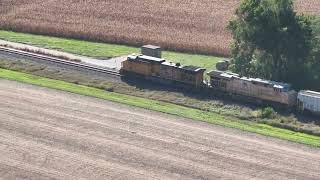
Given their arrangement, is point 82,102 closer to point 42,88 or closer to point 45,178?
point 42,88

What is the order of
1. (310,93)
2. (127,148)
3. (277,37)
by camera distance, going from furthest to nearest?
1. (277,37)
2. (310,93)
3. (127,148)

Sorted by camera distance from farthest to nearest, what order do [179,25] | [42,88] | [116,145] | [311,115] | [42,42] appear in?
[179,25] < [42,42] < [42,88] < [311,115] < [116,145]

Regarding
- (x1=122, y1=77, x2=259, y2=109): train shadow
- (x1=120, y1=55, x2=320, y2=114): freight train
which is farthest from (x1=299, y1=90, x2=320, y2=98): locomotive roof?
(x1=122, y1=77, x2=259, y2=109): train shadow

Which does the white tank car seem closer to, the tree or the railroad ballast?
the railroad ballast

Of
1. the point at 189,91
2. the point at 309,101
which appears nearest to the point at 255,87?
the point at 309,101

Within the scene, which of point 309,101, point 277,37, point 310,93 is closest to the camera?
point 309,101

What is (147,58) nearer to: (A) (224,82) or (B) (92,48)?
(A) (224,82)

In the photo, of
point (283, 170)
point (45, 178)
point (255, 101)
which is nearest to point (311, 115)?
point (255, 101)
